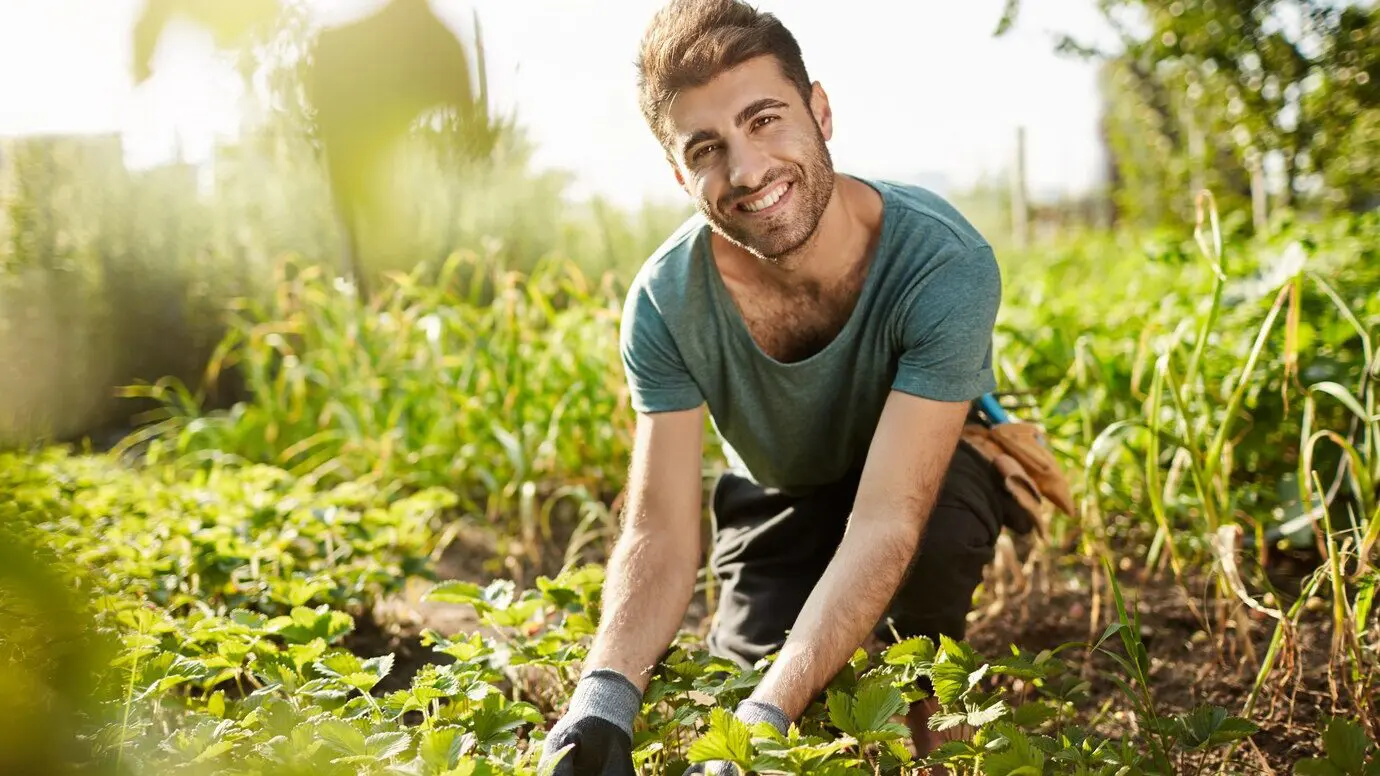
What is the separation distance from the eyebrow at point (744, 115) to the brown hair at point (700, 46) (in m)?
0.07

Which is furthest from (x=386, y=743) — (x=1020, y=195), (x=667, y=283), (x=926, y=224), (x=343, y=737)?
(x=1020, y=195)

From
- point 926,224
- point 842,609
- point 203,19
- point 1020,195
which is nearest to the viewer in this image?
point 203,19

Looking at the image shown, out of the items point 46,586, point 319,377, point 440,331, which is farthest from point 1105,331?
point 46,586

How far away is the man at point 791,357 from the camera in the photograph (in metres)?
1.85

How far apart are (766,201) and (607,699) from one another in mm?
870

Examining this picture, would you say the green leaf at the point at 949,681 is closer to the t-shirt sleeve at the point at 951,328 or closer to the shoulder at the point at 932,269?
the t-shirt sleeve at the point at 951,328

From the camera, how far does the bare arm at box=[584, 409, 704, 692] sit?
178 cm

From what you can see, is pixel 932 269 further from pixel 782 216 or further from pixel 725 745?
pixel 725 745

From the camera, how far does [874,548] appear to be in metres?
1.79

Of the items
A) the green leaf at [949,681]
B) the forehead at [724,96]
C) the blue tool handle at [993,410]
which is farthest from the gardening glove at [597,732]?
the blue tool handle at [993,410]

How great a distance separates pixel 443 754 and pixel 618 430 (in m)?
2.20

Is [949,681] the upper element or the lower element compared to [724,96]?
lower

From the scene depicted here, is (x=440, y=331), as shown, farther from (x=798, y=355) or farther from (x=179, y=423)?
(x=798, y=355)

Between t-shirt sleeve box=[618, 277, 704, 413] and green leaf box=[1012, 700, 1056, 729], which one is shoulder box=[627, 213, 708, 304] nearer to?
t-shirt sleeve box=[618, 277, 704, 413]
